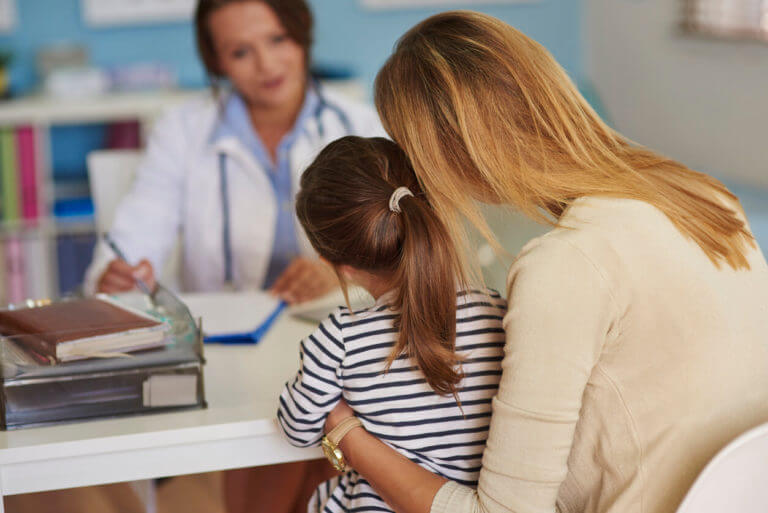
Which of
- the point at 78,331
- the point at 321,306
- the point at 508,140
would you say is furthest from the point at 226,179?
the point at 508,140

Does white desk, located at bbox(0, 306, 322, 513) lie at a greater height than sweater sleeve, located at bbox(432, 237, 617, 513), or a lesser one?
lesser

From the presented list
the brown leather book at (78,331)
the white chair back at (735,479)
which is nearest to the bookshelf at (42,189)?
the brown leather book at (78,331)

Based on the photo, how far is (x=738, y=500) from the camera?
2.88ft

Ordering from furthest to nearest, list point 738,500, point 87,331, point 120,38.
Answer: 1. point 120,38
2. point 87,331
3. point 738,500

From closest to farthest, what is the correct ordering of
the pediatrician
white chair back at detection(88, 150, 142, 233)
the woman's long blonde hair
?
1. the woman's long blonde hair
2. the pediatrician
3. white chair back at detection(88, 150, 142, 233)

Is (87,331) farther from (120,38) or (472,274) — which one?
(120,38)

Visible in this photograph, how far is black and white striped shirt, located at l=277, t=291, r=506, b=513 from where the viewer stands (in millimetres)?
1026

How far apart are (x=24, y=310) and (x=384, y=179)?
0.58 meters

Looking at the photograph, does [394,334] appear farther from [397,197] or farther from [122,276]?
[122,276]

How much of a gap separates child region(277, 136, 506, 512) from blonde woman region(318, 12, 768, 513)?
0.03 metres

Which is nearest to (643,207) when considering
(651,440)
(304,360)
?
(651,440)

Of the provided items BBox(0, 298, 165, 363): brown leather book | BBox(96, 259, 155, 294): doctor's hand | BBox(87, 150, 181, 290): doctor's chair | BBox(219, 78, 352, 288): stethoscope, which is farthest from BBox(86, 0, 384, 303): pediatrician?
BBox(0, 298, 165, 363): brown leather book

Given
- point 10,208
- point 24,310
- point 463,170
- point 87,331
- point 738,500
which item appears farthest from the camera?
point 10,208

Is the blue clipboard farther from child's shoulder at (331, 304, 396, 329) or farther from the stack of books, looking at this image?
child's shoulder at (331, 304, 396, 329)
